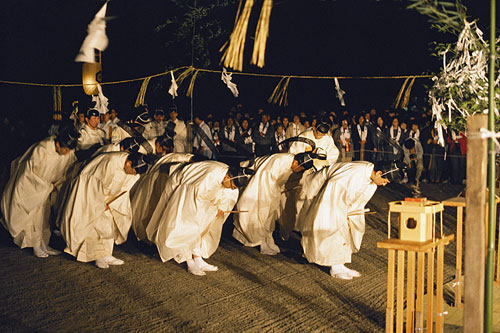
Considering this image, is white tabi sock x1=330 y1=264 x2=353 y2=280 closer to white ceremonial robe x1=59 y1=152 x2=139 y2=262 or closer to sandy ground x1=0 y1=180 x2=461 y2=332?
sandy ground x1=0 y1=180 x2=461 y2=332

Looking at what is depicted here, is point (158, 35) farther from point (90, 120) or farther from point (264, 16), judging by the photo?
point (264, 16)

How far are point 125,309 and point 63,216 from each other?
2.19 metres

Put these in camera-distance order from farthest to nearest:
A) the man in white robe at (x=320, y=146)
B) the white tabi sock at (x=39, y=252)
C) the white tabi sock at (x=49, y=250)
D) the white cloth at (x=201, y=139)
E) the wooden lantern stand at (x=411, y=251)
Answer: the white cloth at (x=201, y=139)
the man in white robe at (x=320, y=146)
the white tabi sock at (x=49, y=250)
the white tabi sock at (x=39, y=252)
the wooden lantern stand at (x=411, y=251)

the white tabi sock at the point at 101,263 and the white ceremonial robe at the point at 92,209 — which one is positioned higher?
the white ceremonial robe at the point at 92,209

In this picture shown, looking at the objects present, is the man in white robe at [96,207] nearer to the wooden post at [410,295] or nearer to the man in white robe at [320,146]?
the man in white robe at [320,146]

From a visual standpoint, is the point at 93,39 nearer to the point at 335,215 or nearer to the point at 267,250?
the point at 335,215

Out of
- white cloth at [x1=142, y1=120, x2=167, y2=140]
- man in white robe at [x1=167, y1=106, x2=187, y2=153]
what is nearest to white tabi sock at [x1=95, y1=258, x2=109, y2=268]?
white cloth at [x1=142, y1=120, x2=167, y2=140]

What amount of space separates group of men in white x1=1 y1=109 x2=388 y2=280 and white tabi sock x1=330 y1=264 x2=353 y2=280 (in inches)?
0.5

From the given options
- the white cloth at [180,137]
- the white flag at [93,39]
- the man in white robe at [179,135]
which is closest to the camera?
the white flag at [93,39]

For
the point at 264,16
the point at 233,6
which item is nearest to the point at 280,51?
the point at 233,6

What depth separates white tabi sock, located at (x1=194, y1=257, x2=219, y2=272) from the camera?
7.06 metres

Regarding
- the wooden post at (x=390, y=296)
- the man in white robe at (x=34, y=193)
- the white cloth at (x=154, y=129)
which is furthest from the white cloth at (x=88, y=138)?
the wooden post at (x=390, y=296)

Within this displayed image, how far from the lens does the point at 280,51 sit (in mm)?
16562

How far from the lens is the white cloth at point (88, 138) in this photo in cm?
953
